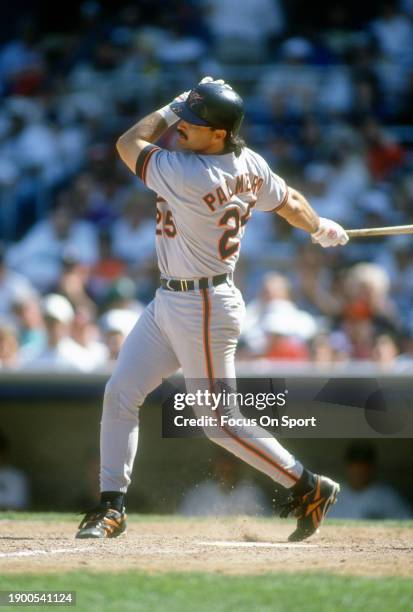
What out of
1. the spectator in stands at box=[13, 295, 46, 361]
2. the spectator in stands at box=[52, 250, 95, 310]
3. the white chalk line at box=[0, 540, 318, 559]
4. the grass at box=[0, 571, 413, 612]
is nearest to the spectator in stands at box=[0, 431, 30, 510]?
the spectator in stands at box=[13, 295, 46, 361]

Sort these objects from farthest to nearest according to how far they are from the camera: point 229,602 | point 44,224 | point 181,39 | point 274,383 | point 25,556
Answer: point 181,39, point 44,224, point 274,383, point 25,556, point 229,602

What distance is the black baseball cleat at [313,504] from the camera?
4797 millimetres

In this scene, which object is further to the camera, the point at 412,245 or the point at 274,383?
the point at 412,245

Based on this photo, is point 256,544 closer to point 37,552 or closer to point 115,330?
point 37,552

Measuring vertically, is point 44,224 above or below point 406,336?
above

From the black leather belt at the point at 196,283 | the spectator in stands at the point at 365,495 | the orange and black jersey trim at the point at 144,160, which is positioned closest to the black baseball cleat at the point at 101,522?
the black leather belt at the point at 196,283

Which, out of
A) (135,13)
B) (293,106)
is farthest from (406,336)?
(135,13)

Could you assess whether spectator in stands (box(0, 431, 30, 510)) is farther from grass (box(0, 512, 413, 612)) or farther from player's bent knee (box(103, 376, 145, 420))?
grass (box(0, 512, 413, 612))

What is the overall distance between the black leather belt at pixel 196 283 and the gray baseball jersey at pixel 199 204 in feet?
0.07

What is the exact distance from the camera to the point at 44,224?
1042 centimetres

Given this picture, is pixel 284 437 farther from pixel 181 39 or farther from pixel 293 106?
pixel 181 39

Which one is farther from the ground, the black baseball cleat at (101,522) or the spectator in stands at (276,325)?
the spectator in stands at (276,325)

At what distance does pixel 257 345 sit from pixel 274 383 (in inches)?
45.8

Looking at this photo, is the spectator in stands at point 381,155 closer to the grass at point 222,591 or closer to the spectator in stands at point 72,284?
the spectator in stands at point 72,284
